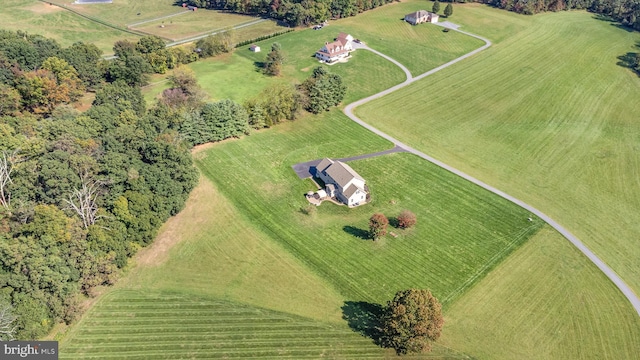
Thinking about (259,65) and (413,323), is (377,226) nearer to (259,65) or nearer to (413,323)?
(413,323)

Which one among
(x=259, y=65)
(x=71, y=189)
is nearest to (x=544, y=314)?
(x=71, y=189)

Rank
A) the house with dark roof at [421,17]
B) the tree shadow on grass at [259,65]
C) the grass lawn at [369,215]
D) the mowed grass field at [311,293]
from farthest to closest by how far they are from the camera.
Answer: the house with dark roof at [421,17]
the tree shadow on grass at [259,65]
the grass lawn at [369,215]
the mowed grass field at [311,293]

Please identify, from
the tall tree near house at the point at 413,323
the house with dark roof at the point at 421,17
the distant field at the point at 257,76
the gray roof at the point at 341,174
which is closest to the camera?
the tall tree near house at the point at 413,323

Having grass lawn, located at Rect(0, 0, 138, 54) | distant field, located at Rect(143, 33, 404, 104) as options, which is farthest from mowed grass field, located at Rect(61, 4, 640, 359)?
grass lawn, located at Rect(0, 0, 138, 54)

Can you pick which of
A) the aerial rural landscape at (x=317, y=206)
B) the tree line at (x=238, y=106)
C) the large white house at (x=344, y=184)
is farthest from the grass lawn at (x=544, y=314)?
the tree line at (x=238, y=106)

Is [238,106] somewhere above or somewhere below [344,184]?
above

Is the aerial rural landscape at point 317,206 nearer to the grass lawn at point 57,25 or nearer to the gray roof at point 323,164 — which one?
the gray roof at point 323,164

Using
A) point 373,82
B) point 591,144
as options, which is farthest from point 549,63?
point 373,82
